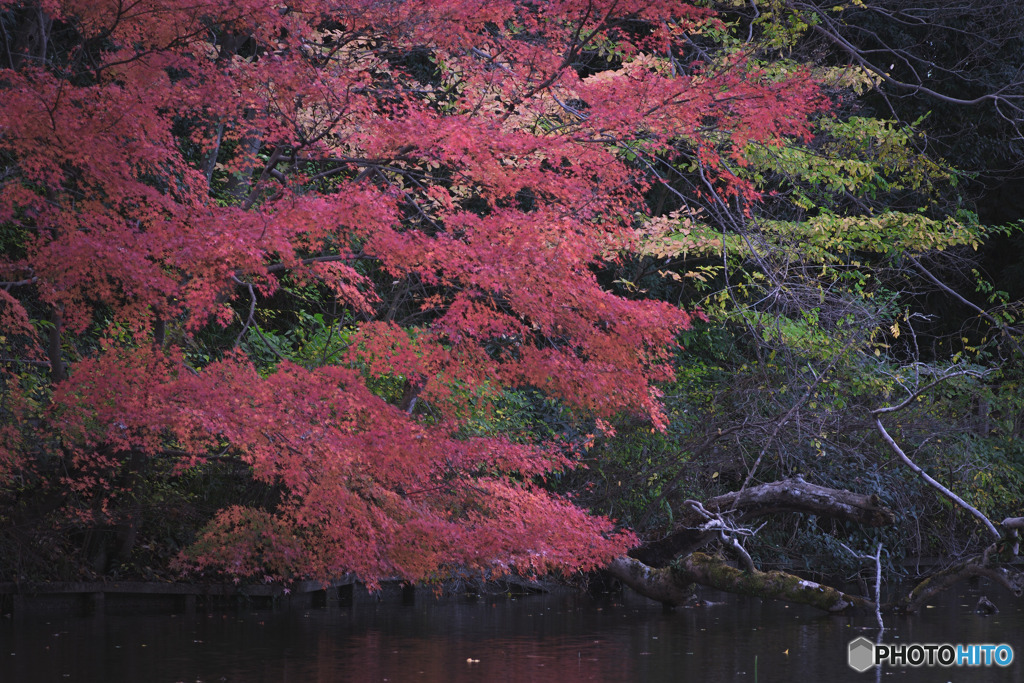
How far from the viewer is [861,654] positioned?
8883 millimetres

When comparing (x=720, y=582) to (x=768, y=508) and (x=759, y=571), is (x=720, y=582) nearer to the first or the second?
(x=759, y=571)

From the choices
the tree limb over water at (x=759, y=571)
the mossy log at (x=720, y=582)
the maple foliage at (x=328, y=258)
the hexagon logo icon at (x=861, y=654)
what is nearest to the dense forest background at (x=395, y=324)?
the maple foliage at (x=328, y=258)

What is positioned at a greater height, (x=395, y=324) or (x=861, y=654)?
(x=395, y=324)

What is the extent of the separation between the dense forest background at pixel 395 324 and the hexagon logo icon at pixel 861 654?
3.32 feet

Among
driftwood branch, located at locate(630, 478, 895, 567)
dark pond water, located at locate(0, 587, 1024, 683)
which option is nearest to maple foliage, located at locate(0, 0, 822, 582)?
dark pond water, located at locate(0, 587, 1024, 683)

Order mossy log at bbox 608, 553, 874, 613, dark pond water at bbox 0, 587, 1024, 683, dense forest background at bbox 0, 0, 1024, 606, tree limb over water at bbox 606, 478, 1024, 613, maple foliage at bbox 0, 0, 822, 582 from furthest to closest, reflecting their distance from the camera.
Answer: mossy log at bbox 608, 553, 874, 613, tree limb over water at bbox 606, 478, 1024, 613, dense forest background at bbox 0, 0, 1024, 606, maple foliage at bbox 0, 0, 822, 582, dark pond water at bbox 0, 587, 1024, 683

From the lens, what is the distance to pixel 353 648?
9.19 meters

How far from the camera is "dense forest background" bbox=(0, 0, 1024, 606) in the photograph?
9508mm

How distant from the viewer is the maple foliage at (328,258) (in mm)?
9359

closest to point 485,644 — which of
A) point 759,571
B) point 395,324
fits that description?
point 395,324

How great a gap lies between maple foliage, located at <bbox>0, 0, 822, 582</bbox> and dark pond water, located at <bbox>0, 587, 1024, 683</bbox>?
2.39ft

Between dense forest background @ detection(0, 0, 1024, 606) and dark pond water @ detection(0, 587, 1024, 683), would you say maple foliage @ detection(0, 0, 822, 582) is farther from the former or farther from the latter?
dark pond water @ detection(0, 587, 1024, 683)

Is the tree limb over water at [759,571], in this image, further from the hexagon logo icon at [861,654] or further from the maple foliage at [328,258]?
the hexagon logo icon at [861,654]

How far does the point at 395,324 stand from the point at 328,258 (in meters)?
0.92
